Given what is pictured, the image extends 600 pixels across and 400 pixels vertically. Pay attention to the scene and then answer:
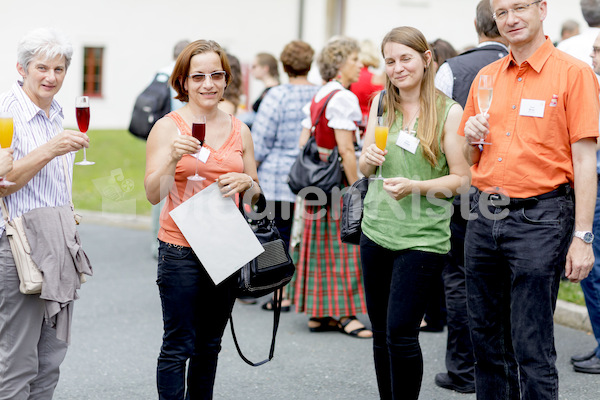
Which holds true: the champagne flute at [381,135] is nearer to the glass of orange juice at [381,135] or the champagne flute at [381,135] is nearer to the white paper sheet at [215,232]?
the glass of orange juice at [381,135]

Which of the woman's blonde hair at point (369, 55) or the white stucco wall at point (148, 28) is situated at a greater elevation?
the white stucco wall at point (148, 28)

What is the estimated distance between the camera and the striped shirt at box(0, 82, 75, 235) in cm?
342

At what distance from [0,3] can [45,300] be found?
22.9 metres

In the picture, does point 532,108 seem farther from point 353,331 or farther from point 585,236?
point 353,331

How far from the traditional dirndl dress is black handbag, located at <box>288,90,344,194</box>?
1.17 feet

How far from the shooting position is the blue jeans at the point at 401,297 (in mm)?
3822

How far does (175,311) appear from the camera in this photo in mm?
3674

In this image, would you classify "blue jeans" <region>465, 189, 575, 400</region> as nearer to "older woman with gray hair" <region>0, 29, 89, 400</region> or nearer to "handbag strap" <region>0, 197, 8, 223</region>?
"older woman with gray hair" <region>0, 29, 89, 400</region>

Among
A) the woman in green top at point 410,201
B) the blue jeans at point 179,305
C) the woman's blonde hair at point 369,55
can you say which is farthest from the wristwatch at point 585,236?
the woman's blonde hair at point 369,55

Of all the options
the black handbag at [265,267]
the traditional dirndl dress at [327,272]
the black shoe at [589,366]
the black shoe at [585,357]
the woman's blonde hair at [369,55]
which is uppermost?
the woman's blonde hair at [369,55]

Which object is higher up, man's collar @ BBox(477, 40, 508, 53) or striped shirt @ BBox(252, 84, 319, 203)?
man's collar @ BBox(477, 40, 508, 53)

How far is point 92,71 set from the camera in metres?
27.8

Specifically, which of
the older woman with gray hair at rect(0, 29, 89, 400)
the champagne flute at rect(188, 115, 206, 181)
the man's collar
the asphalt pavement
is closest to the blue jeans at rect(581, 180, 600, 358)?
the asphalt pavement

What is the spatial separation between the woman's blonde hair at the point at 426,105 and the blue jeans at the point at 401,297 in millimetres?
491
